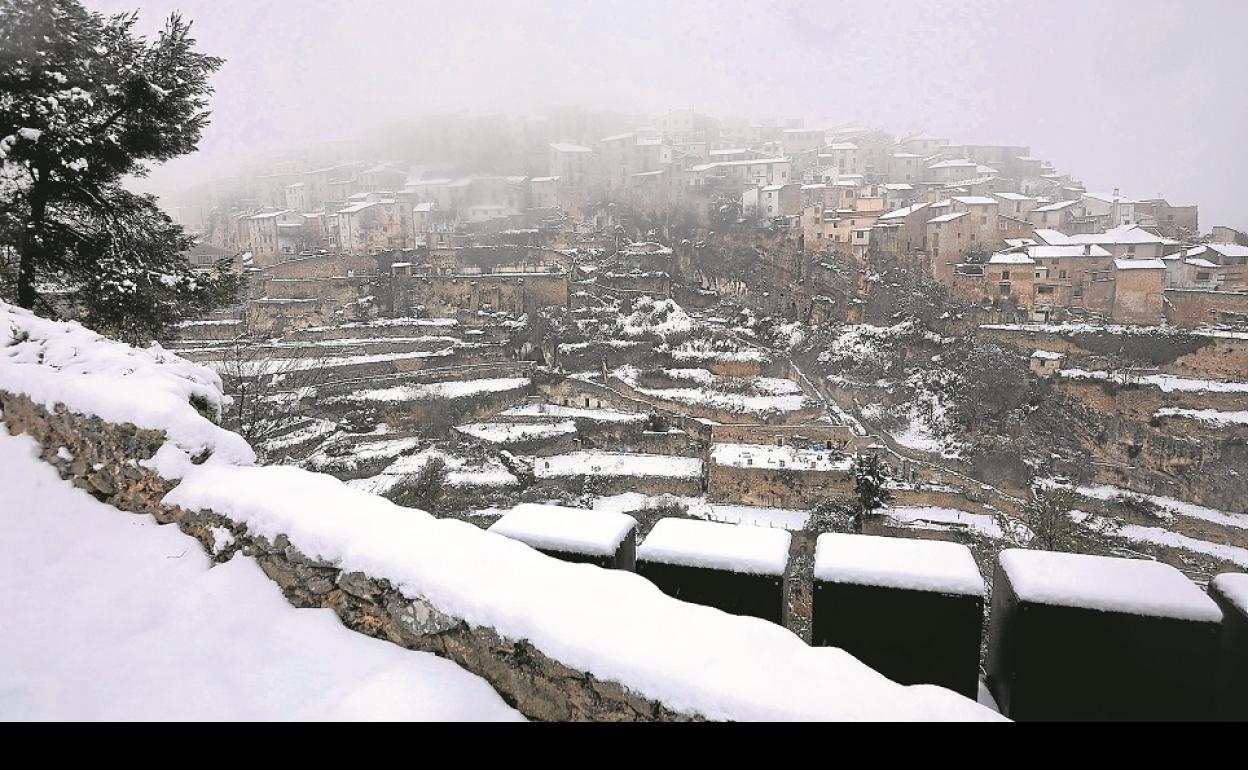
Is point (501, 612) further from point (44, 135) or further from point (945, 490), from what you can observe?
point (945, 490)

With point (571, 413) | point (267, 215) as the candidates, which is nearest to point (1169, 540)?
point (571, 413)

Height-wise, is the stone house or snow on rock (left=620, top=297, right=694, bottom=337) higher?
the stone house

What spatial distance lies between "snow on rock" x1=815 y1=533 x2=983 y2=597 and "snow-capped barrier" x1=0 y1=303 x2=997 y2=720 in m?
0.61

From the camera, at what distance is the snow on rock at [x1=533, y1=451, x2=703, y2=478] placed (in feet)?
61.4

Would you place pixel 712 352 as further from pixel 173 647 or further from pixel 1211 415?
pixel 173 647

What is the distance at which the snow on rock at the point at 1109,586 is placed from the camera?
6.84 feet

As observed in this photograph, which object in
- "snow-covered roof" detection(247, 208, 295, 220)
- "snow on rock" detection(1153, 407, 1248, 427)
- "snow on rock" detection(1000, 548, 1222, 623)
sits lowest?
"snow on rock" detection(1153, 407, 1248, 427)

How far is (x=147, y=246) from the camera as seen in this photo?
6.29 meters

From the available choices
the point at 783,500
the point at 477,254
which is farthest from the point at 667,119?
the point at 783,500

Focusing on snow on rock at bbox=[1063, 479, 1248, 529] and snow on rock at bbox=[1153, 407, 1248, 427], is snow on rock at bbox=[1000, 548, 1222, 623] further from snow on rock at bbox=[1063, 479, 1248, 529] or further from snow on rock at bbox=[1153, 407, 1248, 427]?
snow on rock at bbox=[1153, 407, 1248, 427]

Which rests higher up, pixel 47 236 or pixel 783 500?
pixel 47 236

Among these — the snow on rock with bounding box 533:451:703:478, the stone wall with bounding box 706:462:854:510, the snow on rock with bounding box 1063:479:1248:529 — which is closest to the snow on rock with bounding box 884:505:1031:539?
the stone wall with bounding box 706:462:854:510

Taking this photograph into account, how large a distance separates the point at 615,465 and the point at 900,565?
675 inches
